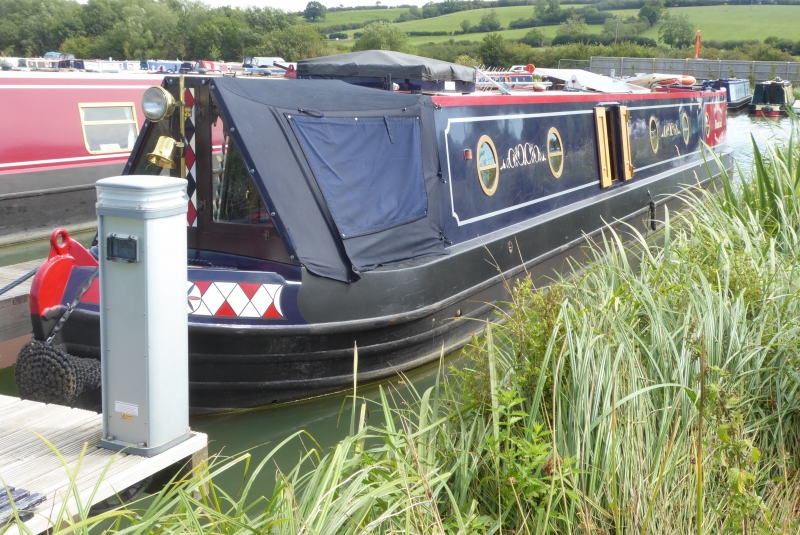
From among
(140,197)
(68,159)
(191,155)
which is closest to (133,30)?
(68,159)

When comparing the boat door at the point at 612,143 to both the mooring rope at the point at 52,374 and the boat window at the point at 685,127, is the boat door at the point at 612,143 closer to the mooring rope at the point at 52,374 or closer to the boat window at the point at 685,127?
the boat window at the point at 685,127

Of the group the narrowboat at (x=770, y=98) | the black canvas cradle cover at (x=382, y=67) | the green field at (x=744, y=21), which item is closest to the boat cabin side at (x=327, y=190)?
the black canvas cradle cover at (x=382, y=67)

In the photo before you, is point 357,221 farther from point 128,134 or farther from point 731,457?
point 128,134

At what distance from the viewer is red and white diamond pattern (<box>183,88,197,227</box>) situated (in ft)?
18.2

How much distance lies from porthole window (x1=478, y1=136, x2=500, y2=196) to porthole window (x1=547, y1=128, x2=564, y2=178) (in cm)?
127

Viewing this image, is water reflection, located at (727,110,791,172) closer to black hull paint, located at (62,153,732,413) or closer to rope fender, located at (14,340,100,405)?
black hull paint, located at (62,153,732,413)

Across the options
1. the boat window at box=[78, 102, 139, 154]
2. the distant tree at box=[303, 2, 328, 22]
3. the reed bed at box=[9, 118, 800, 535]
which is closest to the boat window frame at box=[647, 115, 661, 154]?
the boat window at box=[78, 102, 139, 154]

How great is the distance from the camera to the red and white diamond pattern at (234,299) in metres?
5.16

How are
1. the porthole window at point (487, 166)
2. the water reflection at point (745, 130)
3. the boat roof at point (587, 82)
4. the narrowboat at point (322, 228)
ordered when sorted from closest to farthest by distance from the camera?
1. the narrowboat at point (322, 228)
2. the porthole window at point (487, 166)
3. the boat roof at point (587, 82)
4. the water reflection at point (745, 130)

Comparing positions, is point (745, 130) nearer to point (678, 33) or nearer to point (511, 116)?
point (511, 116)

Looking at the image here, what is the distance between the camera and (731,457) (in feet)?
9.68

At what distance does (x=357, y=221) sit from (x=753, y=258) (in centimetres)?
248

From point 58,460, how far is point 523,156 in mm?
5598

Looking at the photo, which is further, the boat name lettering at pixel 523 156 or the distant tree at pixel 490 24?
the distant tree at pixel 490 24
